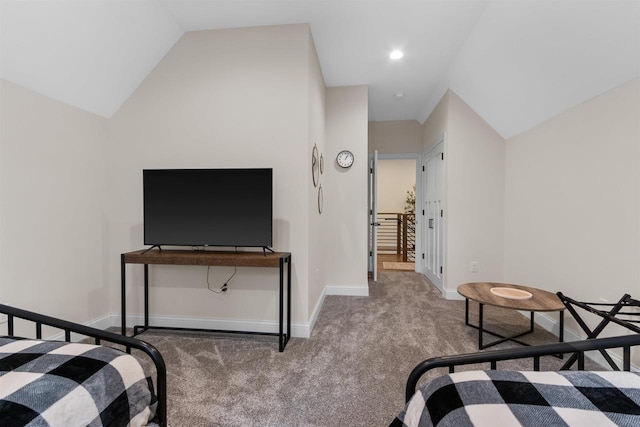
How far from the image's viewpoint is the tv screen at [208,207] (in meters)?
2.38

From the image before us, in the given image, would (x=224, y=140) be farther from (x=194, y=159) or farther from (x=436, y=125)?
(x=436, y=125)

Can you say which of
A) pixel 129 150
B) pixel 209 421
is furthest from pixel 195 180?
pixel 209 421

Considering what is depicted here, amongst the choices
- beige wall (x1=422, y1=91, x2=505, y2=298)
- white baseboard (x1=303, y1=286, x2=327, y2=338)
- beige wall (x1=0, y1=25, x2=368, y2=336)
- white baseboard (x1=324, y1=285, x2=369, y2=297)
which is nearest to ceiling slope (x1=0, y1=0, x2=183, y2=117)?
beige wall (x1=0, y1=25, x2=368, y2=336)

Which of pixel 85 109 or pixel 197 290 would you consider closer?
pixel 85 109

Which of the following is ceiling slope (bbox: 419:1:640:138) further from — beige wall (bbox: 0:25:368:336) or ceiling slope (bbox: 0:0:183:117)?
ceiling slope (bbox: 0:0:183:117)

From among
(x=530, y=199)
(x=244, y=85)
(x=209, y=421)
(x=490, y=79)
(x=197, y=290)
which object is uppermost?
(x=490, y=79)

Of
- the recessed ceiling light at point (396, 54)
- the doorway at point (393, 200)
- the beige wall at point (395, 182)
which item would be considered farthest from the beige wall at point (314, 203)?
the beige wall at point (395, 182)

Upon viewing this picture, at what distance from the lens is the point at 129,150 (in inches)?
107

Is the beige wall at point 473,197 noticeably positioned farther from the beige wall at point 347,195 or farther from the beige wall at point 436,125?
the beige wall at point 347,195

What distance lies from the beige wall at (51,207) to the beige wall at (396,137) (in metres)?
3.83

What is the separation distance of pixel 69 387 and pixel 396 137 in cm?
504

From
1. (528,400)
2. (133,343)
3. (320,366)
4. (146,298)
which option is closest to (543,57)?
(528,400)

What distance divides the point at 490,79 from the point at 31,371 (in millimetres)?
3792

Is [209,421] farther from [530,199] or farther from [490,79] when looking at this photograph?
[490,79]
